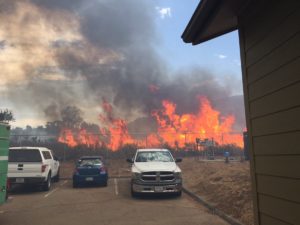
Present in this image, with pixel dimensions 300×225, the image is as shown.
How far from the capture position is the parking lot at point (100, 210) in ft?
30.1

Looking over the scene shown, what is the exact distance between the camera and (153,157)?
14.7 m

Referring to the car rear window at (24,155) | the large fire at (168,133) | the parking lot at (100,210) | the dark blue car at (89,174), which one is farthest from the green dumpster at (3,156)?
the large fire at (168,133)

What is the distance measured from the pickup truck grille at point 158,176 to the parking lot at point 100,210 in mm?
839

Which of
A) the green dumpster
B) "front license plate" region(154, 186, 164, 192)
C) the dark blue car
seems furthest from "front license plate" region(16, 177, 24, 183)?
"front license plate" region(154, 186, 164, 192)

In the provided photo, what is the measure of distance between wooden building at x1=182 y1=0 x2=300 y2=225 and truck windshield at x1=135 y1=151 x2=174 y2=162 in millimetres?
10185

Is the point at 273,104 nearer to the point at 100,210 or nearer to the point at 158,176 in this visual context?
the point at 100,210

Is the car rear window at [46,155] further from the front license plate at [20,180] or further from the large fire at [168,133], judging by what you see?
the large fire at [168,133]

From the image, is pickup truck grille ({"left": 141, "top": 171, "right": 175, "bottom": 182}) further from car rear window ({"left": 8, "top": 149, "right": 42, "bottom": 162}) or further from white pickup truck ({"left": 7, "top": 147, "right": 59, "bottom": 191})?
car rear window ({"left": 8, "top": 149, "right": 42, "bottom": 162})

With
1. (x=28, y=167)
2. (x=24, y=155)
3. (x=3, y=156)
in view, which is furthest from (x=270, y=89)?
(x=24, y=155)

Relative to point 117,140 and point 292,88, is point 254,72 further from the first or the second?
point 117,140

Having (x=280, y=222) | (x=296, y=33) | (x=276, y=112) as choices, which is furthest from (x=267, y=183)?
(x=296, y=33)

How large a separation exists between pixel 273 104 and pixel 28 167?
44.5 feet

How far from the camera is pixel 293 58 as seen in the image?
127 inches

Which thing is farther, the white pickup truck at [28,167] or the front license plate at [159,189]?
the white pickup truck at [28,167]
